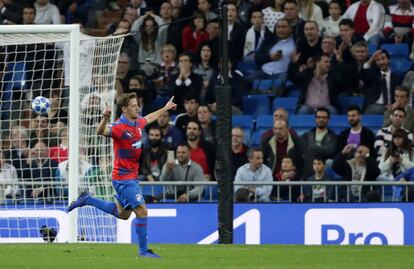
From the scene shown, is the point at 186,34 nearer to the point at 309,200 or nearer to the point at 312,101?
the point at 312,101

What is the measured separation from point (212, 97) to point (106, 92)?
Answer: 468cm

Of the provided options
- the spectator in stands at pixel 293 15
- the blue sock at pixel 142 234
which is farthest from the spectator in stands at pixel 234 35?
the blue sock at pixel 142 234

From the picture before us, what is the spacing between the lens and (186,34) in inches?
997

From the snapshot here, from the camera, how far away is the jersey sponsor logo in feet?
65.3

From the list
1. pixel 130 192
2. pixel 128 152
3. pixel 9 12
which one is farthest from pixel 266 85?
pixel 130 192

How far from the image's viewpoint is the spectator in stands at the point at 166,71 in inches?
969

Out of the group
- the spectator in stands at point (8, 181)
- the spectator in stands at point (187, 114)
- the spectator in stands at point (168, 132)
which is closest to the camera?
the spectator in stands at point (8, 181)

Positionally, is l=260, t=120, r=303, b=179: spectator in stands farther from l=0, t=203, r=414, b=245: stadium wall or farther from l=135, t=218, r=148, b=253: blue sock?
l=135, t=218, r=148, b=253: blue sock

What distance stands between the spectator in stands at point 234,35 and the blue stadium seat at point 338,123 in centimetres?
274

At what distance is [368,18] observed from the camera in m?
24.5

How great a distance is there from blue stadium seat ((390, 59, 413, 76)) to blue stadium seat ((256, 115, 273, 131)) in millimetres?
2467

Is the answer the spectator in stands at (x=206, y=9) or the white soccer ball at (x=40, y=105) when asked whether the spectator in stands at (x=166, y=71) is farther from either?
the white soccer ball at (x=40, y=105)

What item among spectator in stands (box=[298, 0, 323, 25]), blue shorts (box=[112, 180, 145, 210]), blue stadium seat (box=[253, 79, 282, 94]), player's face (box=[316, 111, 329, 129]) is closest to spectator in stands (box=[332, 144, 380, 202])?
player's face (box=[316, 111, 329, 129])

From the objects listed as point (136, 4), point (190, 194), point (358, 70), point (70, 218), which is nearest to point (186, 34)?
point (136, 4)
